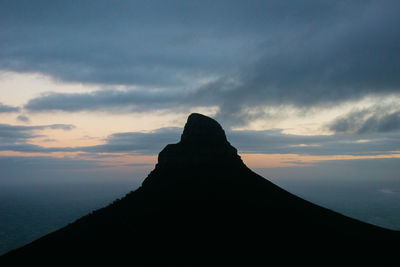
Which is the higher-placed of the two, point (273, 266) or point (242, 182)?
point (242, 182)

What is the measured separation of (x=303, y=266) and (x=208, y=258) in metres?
12.9

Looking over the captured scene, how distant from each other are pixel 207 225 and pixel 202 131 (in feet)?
93.0

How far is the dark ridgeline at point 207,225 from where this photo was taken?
145 feet

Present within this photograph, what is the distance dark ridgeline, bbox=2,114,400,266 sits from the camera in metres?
44.1

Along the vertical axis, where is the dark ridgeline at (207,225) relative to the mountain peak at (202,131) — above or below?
below

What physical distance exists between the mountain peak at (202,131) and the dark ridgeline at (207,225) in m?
0.28

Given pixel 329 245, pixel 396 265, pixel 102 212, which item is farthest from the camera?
pixel 102 212

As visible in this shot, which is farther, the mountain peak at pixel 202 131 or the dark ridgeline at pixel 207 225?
the mountain peak at pixel 202 131

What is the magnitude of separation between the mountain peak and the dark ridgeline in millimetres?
278

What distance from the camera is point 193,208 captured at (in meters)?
55.6

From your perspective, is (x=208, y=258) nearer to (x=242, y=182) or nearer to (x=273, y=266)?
(x=273, y=266)

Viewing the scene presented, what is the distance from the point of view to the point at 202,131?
73.5 meters

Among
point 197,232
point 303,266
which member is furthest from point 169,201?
point 303,266

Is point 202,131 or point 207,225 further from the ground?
point 202,131
